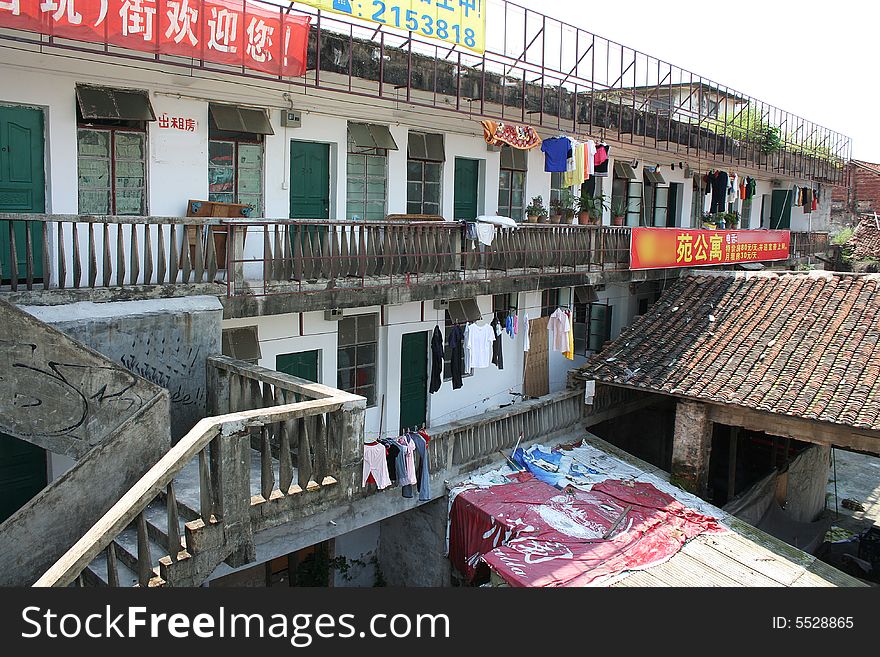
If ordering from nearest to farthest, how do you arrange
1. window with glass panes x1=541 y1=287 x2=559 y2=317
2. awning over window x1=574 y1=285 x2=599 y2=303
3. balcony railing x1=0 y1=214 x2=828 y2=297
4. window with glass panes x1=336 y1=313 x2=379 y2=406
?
1. balcony railing x1=0 y1=214 x2=828 y2=297
2. window with glass panes x1=336 y1=313 x2=379 y2=406
3. window with glass panes x1=541 y1=287 x2=559 y2=317
4. awning over window x1=574 y1=285 x2=599 y2=303

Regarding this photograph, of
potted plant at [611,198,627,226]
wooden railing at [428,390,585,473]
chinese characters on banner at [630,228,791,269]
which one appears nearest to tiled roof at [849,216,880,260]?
chinese characters on banner at [630,228,791,269]

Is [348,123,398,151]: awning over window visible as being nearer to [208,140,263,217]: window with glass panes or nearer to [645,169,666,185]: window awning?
[208,140,263,217]: window with glass panes

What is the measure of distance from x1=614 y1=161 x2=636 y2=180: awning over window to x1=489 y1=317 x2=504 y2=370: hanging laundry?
620 cm

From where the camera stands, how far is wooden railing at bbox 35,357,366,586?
571cm

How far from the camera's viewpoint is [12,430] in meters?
6.75

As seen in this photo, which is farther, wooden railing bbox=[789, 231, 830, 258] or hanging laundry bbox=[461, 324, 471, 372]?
wooden railing bbox=[789, 231, 830, 258]

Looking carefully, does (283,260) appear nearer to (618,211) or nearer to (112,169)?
(112,169)

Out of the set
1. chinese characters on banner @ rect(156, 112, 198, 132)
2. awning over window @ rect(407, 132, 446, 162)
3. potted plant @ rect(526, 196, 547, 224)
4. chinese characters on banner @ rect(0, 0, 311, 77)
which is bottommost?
potted plant @ rect(526, 196, 547, 224)

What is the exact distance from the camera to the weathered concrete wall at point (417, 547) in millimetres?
12984

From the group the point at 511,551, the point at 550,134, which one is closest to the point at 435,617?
the point at 511,551

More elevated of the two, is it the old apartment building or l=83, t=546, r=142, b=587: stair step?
the old apartment building

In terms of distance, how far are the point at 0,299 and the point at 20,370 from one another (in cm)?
63

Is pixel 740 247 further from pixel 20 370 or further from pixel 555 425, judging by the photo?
pixel 20 370

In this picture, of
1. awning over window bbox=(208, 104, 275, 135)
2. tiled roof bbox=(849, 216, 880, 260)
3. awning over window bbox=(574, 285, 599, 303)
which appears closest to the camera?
awning over window bbox=(208, 104, 275, 135)
